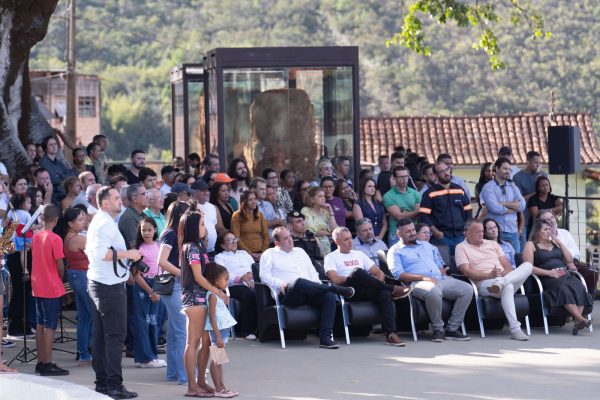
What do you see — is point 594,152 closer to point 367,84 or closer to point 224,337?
point 367,84

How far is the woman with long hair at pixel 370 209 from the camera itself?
1545 centimetres

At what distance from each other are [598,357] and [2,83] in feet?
35.1

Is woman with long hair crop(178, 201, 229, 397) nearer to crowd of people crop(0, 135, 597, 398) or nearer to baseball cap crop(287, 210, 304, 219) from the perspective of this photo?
crowd of people crop(0, 135, 597, 398)

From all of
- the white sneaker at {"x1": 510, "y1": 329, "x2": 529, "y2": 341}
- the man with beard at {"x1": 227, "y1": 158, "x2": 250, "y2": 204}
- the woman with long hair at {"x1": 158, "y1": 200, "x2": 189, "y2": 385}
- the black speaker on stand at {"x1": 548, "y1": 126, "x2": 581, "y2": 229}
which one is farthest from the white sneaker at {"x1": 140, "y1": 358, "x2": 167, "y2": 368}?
the black speaker on stand at {"x1": 548, "y1": 126, "x2": 581, "y2": 229}

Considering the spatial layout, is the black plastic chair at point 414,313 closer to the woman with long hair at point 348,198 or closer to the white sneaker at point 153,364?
the woman with long hair at point 348,198

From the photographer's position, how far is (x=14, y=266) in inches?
516

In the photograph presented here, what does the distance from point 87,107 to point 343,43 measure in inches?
780

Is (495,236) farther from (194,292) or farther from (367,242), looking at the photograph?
(194,292)

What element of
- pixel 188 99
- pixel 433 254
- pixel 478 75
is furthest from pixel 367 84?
pixel 433 254

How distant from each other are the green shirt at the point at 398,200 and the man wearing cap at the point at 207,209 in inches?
91.3

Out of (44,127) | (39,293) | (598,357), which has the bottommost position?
(598,357)

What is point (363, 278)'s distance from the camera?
13.1 m

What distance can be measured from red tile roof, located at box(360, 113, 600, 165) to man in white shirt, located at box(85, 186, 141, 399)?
35.1m

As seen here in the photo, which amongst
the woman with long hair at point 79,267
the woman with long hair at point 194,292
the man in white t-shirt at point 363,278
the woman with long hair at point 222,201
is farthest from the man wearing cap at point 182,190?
the woman with long hair at point 194,292
